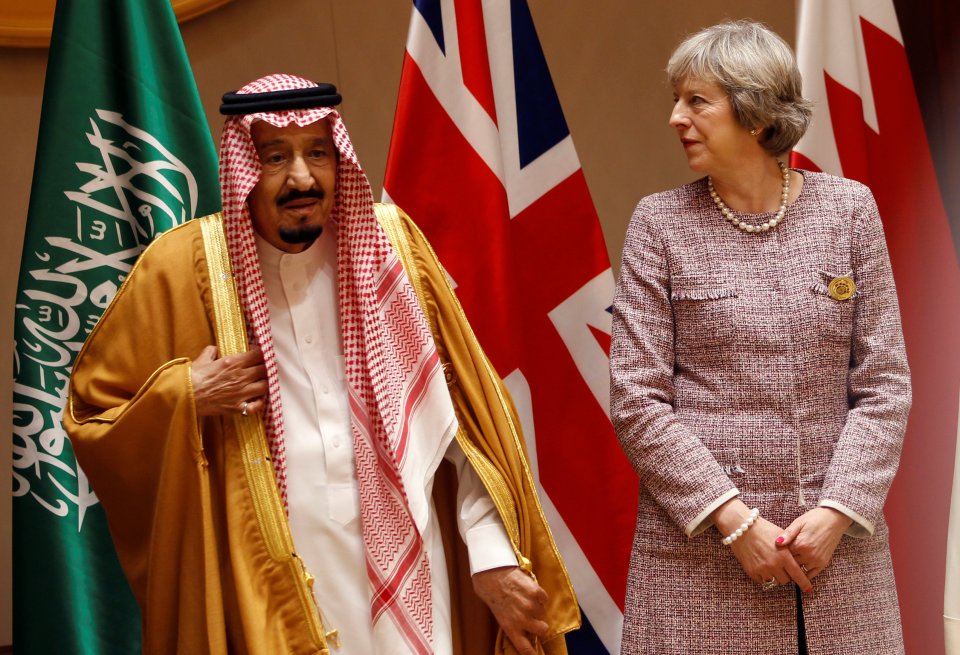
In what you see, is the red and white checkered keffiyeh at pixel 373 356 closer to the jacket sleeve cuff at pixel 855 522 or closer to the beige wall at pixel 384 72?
the jacket sleeve cuff at pixel 855 522

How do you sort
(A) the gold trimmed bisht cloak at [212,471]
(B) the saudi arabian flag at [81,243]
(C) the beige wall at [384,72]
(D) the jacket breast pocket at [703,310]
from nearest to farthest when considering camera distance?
1. (A) the gold trimmed bisht cloak at [212,471]
2. (D) the jacket breast pocket at [703,310]
3. (B) the saudi arabian flag at [81,243]
4. (C) the beige wall at [384,72]

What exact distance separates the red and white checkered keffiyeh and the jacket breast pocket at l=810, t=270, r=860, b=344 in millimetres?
705

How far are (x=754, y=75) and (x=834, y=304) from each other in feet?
1.49

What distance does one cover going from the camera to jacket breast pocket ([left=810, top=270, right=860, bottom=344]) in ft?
6.97


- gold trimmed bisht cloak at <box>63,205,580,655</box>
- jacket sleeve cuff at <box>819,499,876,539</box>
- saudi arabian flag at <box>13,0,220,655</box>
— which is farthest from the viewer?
saudi arabian flag at <box>13,0,220,655</box>

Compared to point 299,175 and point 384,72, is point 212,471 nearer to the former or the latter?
point 299,175

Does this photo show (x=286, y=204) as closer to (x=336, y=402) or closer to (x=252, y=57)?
(x=336, y=402)

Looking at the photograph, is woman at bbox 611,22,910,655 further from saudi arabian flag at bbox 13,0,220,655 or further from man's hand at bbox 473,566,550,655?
saudi arabian flag at bbox 13,0,220,655

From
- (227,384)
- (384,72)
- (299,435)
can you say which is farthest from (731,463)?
(384,72)

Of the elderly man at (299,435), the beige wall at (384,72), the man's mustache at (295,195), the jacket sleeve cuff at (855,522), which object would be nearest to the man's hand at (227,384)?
the elderly man at (299,435)

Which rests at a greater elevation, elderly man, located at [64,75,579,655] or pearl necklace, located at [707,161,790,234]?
pearl necklace, located at [707,161,790,234]

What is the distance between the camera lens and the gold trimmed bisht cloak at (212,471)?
1.93 m

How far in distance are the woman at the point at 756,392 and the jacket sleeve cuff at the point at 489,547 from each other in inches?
11.6

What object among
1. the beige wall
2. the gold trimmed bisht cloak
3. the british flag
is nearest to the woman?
the gold trimmed bisht cloak
